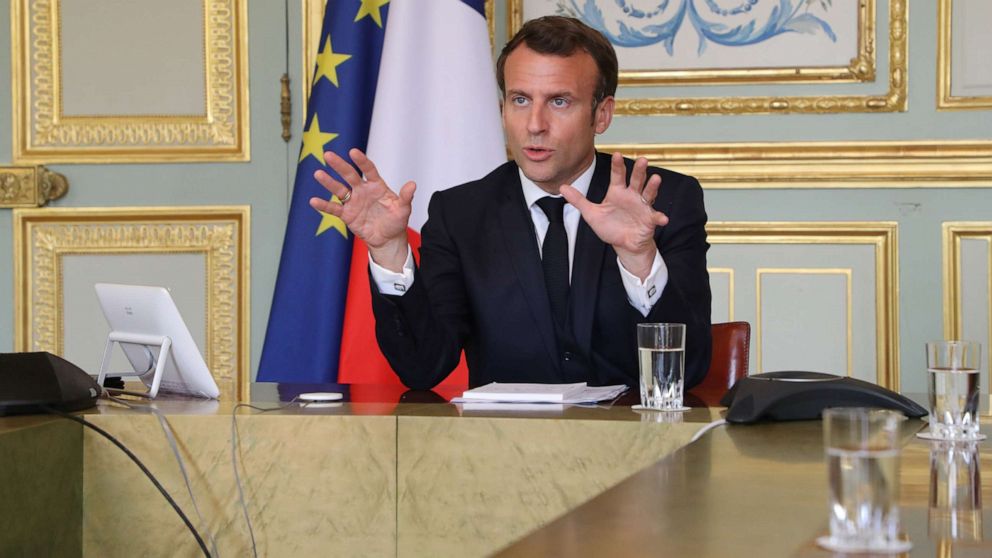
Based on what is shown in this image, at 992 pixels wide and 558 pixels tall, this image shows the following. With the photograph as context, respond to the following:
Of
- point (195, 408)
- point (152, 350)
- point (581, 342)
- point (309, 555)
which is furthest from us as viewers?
point (581, 342)

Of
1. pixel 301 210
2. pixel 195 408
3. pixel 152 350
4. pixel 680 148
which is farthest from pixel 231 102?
pixel 195 408

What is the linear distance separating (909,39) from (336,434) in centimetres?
256

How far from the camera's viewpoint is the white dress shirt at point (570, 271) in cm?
219

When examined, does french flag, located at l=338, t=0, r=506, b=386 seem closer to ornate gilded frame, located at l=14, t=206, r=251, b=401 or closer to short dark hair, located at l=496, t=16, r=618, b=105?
ornate gilded frame, located at l=14, t=206, r=251, b=401

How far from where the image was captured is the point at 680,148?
3.71 meters

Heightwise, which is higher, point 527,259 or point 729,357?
point 527,259

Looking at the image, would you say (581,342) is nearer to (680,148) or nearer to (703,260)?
(703,260)

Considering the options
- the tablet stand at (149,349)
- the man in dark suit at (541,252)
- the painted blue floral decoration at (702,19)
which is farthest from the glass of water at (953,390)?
the painted blue floral decoration at (702,19)

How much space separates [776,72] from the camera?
12.1 feet

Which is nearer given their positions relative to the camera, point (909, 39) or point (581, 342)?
point (581, 342)

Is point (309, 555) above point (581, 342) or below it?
below

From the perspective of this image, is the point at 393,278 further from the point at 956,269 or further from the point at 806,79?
the point at 956,269

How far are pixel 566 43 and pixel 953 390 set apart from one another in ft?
4.34

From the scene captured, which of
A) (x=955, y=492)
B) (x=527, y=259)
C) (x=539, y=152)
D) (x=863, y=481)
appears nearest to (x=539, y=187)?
(x=539, y=152)
